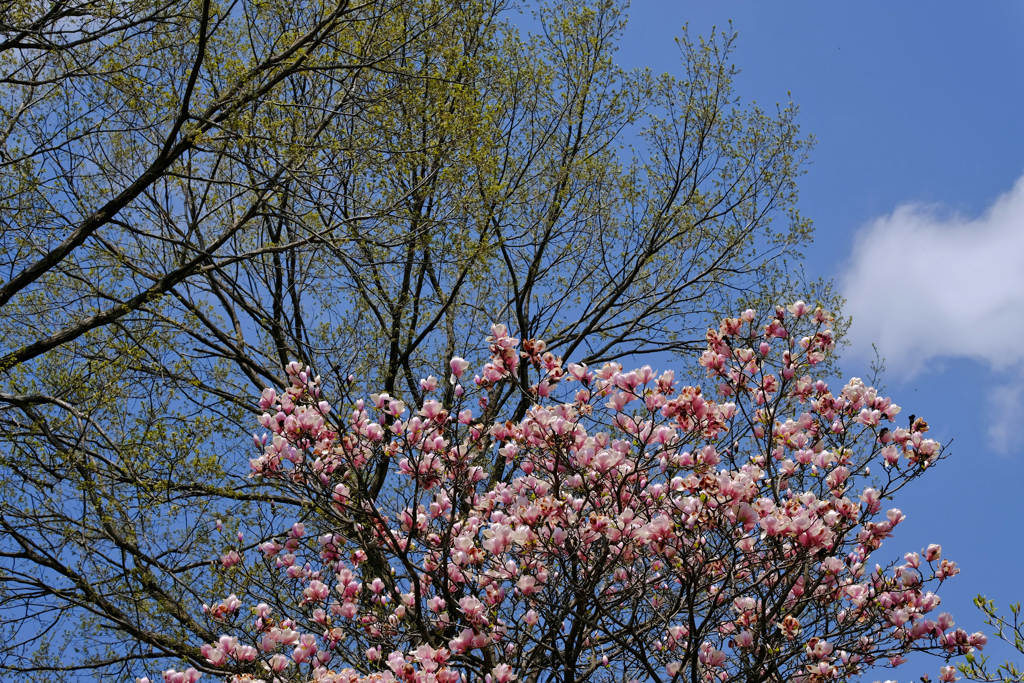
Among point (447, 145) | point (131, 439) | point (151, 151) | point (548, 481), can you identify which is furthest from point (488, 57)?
point (548, 481)

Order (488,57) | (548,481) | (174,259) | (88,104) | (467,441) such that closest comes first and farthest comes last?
(548,481), (467,441), (88,104), (174,259), (488,57)

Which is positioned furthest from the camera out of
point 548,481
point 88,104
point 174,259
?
point 174,259

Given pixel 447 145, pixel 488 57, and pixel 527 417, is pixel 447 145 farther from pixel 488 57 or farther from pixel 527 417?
pixel 527 417

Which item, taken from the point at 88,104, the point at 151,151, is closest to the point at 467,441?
the point at 88,104

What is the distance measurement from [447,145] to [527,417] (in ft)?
14.0

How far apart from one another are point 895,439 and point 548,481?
6.09 ft

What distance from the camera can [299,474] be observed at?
417 centimetres

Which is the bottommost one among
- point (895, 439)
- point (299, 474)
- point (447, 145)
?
point (299, 474)

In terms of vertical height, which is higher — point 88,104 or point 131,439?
point 88,104

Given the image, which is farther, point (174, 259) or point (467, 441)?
point (174, 259)

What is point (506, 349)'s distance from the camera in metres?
3.71

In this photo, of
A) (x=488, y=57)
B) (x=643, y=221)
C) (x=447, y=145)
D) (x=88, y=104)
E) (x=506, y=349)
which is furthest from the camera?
(x=643, y=221)

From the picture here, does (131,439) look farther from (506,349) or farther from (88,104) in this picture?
(506,349)

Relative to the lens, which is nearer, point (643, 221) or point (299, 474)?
point (299, 474)
